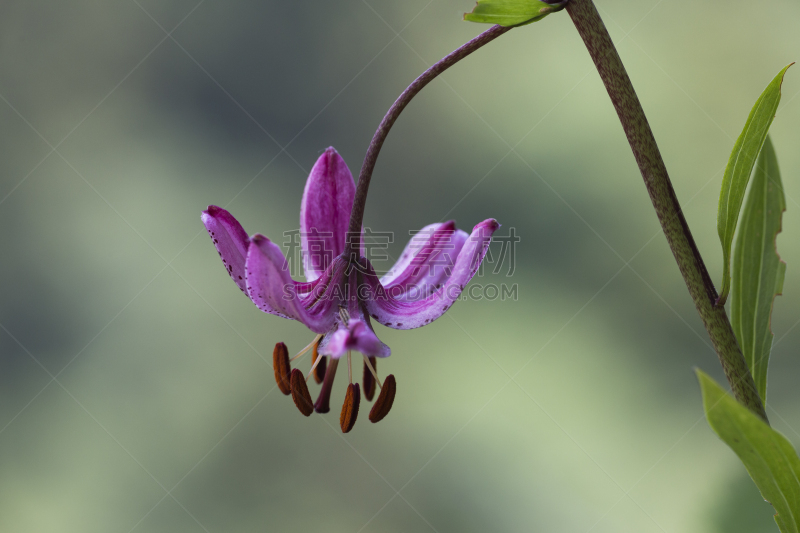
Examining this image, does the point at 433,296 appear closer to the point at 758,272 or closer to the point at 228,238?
the point at 228,238

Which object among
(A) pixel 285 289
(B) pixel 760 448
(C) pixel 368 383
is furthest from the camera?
(C) pixel 368 383

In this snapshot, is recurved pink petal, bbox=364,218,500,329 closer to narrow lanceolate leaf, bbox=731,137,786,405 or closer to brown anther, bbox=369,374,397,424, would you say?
brown anther, bbox=369,374,397,424

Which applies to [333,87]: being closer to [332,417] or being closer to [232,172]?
[232,172]

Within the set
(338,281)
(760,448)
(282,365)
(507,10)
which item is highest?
(507,10)

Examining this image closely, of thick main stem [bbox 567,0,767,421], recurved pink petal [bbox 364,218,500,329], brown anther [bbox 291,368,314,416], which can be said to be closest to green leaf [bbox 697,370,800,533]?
thick main stem [bbox 567,0,767,421]

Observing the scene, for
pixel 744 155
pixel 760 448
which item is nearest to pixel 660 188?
pixel 744 155

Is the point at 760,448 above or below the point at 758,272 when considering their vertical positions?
below

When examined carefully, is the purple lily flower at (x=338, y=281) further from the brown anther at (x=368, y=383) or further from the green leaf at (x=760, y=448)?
the green leaf at (x=760, y=448)
